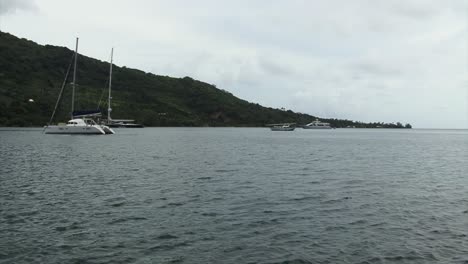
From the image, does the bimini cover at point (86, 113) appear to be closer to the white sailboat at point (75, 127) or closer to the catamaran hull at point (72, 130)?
the white sailboat at point (75, 127)

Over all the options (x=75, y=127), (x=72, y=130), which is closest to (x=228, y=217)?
(x=75, y=127)

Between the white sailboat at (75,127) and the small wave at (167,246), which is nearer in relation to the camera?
the small wave at (167,246)

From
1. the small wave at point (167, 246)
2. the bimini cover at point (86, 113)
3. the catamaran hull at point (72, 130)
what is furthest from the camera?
the bimini cover at point (86, 113)

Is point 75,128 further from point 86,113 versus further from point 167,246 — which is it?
point 167,246

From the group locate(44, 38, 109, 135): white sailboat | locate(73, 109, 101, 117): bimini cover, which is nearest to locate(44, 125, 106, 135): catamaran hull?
locate(44, 38, 109, 135): white sailboat

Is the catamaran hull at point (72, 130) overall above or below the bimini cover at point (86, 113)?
below

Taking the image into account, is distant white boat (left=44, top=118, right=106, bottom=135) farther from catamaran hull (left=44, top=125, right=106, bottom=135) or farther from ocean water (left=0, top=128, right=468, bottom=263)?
ocean water (left=0, top=128, right=468, bottom=263)

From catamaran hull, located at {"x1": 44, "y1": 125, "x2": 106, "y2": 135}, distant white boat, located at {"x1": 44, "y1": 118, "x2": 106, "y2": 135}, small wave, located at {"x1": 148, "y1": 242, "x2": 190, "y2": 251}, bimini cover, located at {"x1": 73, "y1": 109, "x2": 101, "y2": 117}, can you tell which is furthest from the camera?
bimini cover, located at {"x1": 73, "y1": 109, "x2": 101, "y2": 117}

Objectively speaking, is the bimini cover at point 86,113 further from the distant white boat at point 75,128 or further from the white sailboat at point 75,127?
the distant white boat at point 75,128

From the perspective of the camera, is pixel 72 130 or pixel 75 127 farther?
pixel 72 130

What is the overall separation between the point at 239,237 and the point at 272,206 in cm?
809

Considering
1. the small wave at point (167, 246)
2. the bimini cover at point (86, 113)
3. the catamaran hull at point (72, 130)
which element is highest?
the bimini cover at point (86, 113)

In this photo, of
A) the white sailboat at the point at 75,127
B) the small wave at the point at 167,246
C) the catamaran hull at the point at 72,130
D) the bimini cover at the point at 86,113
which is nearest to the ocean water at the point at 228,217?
the small wave at the point at 167,246

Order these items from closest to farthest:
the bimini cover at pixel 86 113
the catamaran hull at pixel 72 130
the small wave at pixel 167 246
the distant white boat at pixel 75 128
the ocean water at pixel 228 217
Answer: the ocean water at pixel 228 217 < the small wave at pixel 167 246 < the distant white boat at pixel 75 128 < the catamaran hull at pixel 72 130 < the bimini cover at pixel 86 113
